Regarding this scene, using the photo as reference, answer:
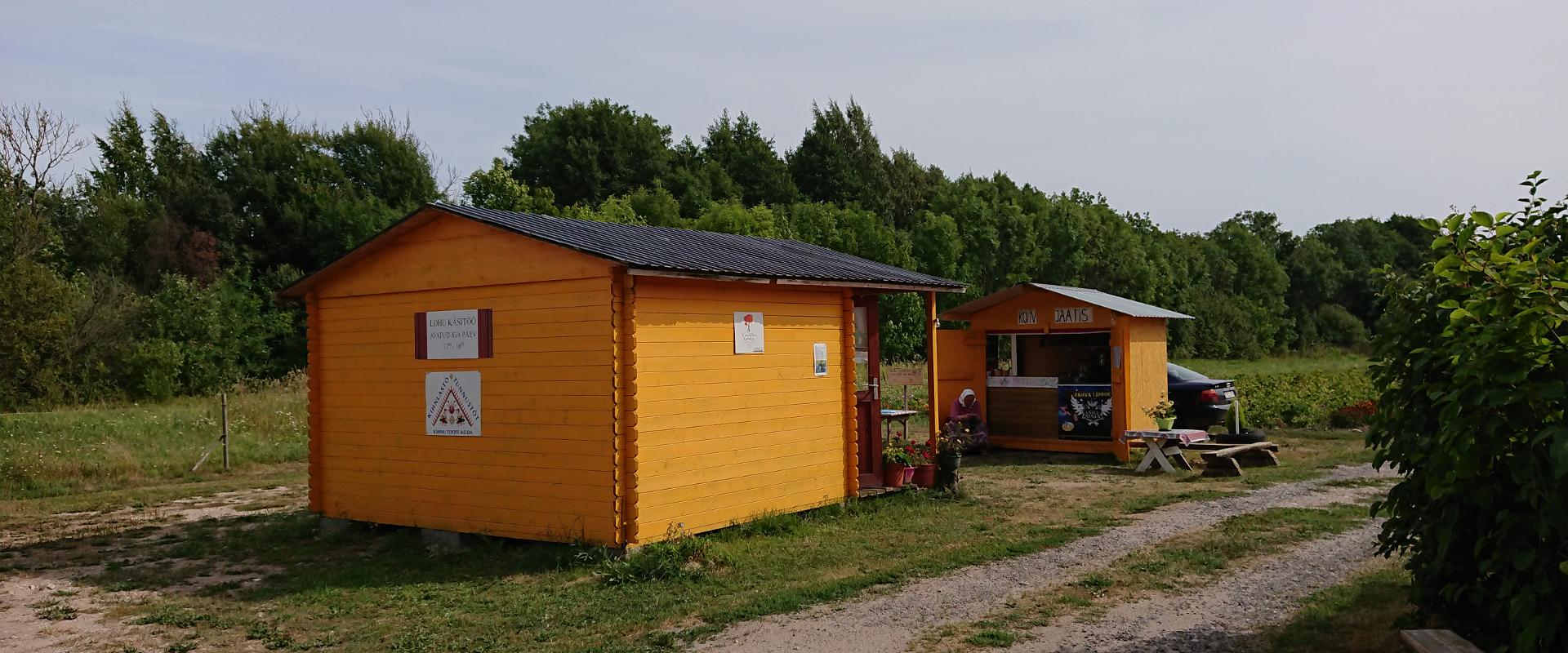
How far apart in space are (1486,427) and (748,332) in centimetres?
680

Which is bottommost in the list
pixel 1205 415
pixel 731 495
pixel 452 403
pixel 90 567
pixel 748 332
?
pixel 90 567

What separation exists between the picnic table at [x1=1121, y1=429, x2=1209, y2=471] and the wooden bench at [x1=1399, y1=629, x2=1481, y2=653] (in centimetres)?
958

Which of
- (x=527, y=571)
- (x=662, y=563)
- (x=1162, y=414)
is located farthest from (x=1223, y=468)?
(x=527, y=571)

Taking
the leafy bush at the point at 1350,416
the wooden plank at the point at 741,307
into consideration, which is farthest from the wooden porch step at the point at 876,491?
the leafy bush at the point at 1350,416

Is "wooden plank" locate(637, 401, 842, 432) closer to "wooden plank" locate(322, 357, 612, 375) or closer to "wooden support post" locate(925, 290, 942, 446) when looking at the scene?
"wooden plank" locate(322, 357, 612, 375)

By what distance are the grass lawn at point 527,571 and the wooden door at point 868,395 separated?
0.48 metres

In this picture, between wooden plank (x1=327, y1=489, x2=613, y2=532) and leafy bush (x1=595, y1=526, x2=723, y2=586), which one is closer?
leafy bush (x1=595, y1=526, x2=723, y2=586)

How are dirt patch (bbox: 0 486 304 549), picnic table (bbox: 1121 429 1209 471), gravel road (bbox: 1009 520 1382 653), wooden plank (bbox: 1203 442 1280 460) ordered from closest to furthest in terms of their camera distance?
gravel road (bbox: 1009 520 1382 653), dirt patch (bbox: 0 486 304 549), wooden plank (bbox: 1203 442 1280 460), picnic table (bbox: 1121 429 1209 471)

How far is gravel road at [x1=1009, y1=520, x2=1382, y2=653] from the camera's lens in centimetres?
614

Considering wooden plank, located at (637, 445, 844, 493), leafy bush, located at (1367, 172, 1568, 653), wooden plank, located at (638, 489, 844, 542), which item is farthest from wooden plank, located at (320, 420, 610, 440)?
leafy bush, located at (1367, 172, 1568, 653)

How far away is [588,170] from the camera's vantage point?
42.8m

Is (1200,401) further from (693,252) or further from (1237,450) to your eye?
(693,252)

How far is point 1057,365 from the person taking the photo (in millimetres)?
17391

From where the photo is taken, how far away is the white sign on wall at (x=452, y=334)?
9.93 m
